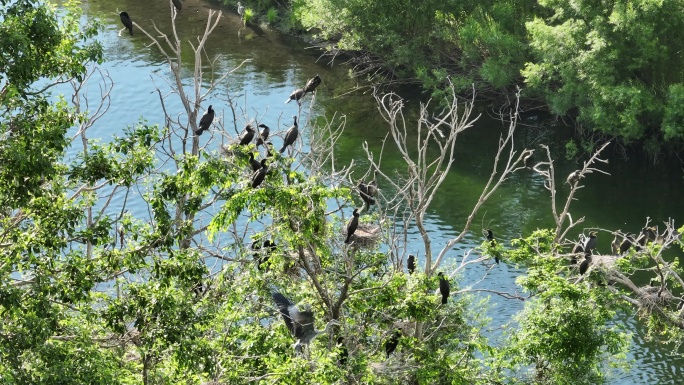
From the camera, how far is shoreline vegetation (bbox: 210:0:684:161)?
2906 centimetres

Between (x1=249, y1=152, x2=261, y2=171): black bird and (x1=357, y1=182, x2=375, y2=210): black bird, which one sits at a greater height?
(x1=249, y1=152, x2=261, y2=171): black bird

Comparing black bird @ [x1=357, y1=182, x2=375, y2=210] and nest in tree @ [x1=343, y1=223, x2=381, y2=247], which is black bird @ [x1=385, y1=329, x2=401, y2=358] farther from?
nest in tree @ [x1=343, y1=223, x2=381, y2=247]

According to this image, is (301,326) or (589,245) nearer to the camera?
(301,326)

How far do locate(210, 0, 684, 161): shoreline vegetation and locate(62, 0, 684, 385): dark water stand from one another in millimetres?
1111

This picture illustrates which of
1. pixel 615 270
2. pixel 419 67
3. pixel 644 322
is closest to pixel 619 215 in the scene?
pixel 644 322

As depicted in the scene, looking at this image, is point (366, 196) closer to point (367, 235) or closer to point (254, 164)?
point (367, 235)

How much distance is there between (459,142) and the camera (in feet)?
117

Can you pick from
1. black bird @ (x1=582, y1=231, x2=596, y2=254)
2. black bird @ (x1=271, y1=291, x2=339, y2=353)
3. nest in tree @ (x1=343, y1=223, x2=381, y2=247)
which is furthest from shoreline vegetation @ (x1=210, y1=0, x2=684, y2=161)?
black bird @ (x1=271, y1=291, x2=339, y2=353)

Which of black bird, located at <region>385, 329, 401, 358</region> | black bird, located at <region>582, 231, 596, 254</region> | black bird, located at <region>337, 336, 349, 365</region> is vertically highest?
black bird, located at <region>337, 336, 349, 365</region>

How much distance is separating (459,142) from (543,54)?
5559 mm

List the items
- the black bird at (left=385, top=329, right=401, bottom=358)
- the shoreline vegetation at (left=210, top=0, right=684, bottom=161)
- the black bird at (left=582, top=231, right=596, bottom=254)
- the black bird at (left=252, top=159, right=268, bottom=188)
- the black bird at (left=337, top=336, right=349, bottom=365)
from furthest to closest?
the shoreline vegetation at (left=210, top=0, right=684, bottom=161), the black bird at (left=582, top=231, right=596, bottom=254), the black bird at (left=385, top=329, right=401, bottom=358), the black bird at (left=337, top=336, right=349, bottom=365), the black bird at (left=252, top=159, right=268, bottom=188)

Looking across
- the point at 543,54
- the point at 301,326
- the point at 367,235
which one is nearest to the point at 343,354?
the point at 301,326

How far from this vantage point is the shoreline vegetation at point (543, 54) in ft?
95.3

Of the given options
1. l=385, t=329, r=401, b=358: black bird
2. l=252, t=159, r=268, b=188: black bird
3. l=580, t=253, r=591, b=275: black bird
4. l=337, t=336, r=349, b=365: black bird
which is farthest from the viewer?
l=580, t=253, r=591, b=275: black bird
